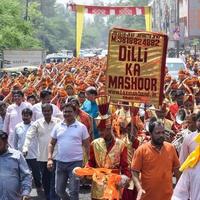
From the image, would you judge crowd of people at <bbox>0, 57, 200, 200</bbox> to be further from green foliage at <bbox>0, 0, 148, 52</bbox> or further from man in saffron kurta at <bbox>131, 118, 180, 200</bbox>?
green foliage at <bbox>0, 0, 148, 52</bbox>

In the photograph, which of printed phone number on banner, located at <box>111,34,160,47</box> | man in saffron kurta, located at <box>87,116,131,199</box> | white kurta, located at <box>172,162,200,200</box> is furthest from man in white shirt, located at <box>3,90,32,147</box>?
white kurta, located at <box>172,162,200,200</box>

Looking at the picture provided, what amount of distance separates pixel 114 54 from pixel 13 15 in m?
36.8

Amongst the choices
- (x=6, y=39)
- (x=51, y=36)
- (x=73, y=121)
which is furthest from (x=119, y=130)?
(x=51, y=36)

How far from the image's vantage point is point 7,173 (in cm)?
709

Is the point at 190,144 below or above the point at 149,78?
below

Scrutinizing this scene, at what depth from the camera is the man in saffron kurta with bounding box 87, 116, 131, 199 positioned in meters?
7.41

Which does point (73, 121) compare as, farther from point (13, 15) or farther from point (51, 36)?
point (51, 36)

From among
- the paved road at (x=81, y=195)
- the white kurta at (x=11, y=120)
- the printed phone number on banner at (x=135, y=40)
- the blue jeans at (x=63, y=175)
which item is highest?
the printed phone number on banner at (x=135, y=40)

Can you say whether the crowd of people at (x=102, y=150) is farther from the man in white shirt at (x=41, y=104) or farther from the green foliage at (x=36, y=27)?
the green foliage at (x=36, y=27)

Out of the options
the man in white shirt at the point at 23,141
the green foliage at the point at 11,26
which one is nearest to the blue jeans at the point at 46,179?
the man in white shirt at the point at 23,141

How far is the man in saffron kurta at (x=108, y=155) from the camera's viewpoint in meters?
7.41

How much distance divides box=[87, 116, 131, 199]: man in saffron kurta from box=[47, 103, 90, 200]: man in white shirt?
4.89 feet

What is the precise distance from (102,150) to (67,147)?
1.68 meters

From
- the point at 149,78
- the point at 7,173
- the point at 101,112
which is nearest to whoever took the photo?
the point at 7,173
